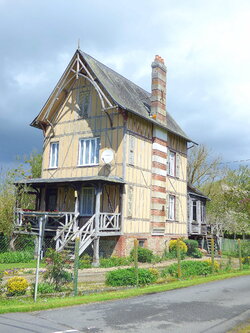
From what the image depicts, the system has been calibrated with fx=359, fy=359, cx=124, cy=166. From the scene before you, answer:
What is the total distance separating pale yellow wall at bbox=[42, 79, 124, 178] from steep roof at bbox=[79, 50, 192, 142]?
112cm

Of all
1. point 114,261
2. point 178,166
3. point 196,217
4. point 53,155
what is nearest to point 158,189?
point 178,166

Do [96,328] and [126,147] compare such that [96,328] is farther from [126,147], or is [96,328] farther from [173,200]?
[173,200]

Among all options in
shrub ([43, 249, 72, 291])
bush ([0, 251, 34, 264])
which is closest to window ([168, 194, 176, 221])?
bush ([0, 251, 34, 264])

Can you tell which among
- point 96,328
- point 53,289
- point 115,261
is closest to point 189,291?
point 53,289

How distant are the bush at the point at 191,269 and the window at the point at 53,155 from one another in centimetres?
1187

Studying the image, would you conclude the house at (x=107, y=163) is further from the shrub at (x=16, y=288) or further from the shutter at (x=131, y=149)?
the shrub at (x=16, y=288)

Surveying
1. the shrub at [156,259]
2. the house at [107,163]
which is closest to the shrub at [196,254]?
the house at [107,163]

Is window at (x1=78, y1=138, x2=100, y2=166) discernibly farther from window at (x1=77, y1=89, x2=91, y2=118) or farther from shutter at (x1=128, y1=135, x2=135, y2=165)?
shutter at (x1=128, y1=135, x2=135, y2=165)

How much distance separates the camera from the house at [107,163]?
20312mm

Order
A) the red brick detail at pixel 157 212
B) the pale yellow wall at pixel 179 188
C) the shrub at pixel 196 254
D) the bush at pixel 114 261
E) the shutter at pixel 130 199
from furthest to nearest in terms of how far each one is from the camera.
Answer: the pale yellow wall at pixel 179 188 < the shrub at pixel 196 254 < the red brick detail at pixel 157 212 < the shutter at pixel 130 199 < the bush at pixel 114 261

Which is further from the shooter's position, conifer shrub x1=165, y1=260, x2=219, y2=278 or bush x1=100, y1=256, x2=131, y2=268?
bush x1=100, y1=256, x2=131, y2=268

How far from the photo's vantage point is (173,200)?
2564 cm

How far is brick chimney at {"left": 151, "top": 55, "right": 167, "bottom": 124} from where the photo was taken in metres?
23.7

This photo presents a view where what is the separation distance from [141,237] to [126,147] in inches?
216
